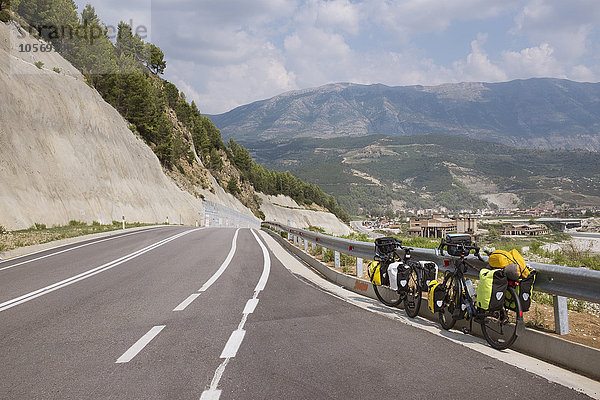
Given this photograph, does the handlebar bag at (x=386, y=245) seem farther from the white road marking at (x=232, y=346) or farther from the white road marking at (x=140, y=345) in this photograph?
the white road marking at (x=140, y=345)

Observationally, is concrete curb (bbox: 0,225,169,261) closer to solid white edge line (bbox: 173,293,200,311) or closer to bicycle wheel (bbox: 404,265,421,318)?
solid white edge line (bbox: 173,293,200,311)

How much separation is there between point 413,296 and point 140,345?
4135 millimetres

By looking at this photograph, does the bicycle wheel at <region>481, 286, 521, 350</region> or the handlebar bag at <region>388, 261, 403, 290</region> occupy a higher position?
the handlebar bag at <region>388, 261, 403, 290</region>

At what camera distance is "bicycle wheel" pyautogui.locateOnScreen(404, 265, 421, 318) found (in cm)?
682

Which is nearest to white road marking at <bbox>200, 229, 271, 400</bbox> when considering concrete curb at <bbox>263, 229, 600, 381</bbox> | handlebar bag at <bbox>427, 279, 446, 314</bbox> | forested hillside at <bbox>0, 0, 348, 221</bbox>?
handlebar bag at <bbox>427, 279, 446, 314</bbox>

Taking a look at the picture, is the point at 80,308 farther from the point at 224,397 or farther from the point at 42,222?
the point at 42,222

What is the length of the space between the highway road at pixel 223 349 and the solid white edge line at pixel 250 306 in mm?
67

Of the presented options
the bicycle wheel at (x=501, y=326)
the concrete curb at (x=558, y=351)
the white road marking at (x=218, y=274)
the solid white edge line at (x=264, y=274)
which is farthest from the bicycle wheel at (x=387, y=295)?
the white road marking at (x=218, y=274)

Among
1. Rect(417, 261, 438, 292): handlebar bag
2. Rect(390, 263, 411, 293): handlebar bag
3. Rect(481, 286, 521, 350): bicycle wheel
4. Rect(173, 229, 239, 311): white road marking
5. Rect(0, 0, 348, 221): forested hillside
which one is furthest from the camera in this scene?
Rect(0, 0, 348, 221): forested hillside

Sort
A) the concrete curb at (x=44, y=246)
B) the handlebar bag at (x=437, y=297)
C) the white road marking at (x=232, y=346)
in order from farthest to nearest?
the concrete curb at (x=44, y=246) < the handlebar bag at (x=437, y=297) < the white road marking at (x=232, y=346)

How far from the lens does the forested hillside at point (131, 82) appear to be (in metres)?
54.6

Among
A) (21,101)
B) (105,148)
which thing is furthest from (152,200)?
(21,101)

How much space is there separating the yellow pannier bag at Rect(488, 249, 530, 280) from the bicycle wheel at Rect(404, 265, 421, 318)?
5.94ft

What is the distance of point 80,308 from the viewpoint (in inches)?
292
